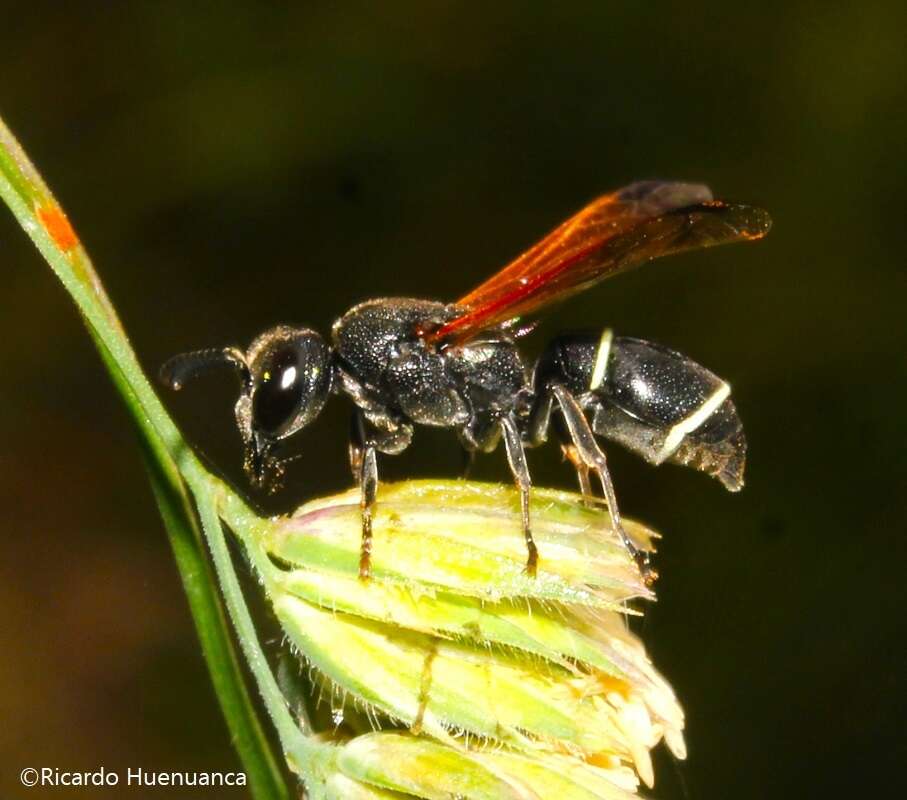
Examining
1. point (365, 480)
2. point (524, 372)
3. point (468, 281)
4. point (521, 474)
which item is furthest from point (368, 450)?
point (468, 281)

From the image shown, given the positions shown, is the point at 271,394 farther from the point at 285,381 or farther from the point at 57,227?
the point at 57,227

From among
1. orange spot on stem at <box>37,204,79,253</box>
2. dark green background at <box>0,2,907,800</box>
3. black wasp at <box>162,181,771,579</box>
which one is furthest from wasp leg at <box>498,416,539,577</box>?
dark green background at <box>0,2,907,800</box>

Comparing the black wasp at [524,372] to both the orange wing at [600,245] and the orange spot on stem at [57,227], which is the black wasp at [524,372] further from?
the orange spot on stem at [57,227]

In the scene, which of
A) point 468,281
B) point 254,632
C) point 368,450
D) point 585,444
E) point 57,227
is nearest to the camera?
point 57,227

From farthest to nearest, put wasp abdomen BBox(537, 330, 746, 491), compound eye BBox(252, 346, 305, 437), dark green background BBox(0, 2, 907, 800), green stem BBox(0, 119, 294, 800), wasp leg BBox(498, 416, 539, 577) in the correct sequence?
dark green background BBox(0, 2, 907, 800)
wasp abdomen BBox(537, 330, 746, 491)
compound eye BBox(252, 346, 305, 437)
wasp leg BBox(498, 416, 539, 577)
green stem BBox(0, 119, 294, 800)

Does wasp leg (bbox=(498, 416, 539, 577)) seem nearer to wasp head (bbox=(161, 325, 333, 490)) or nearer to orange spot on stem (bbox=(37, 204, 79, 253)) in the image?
wasp head (bbox=(161, 325, 333, 490))

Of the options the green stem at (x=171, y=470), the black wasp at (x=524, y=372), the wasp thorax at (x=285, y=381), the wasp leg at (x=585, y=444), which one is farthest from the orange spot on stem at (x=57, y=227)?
the wasp leg at (x=585, y=444)

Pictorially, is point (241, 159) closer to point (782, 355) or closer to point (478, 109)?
point (478, 109)

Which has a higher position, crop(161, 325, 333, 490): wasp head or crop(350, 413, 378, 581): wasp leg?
crop(161, 325, 333, 490): wasp head
